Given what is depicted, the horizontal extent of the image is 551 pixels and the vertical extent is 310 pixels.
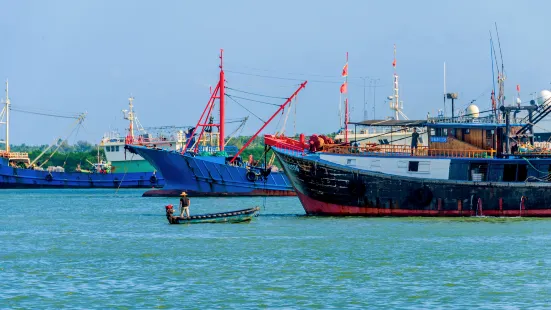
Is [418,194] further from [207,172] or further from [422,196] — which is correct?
[207,172]

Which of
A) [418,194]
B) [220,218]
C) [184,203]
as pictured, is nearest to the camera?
[184,203]

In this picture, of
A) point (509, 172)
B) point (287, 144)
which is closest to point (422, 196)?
point (509, 172)

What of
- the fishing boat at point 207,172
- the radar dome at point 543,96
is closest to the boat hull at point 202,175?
the fishing boat at point 207,172

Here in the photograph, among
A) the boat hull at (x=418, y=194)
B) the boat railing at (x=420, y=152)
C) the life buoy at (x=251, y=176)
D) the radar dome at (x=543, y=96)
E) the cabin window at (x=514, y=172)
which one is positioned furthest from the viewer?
the life buoy at (x=251, y=176)

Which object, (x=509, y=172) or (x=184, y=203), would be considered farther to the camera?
(x=509, y=172)

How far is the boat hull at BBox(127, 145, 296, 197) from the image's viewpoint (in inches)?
3329

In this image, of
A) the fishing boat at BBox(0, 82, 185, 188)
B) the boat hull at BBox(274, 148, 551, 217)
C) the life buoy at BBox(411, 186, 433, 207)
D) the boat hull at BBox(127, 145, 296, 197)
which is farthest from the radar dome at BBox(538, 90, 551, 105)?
the fishing boat at BBox(0, 82, 185, 188)

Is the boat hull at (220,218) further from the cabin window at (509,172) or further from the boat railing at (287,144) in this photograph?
the cabin window at (509,172)

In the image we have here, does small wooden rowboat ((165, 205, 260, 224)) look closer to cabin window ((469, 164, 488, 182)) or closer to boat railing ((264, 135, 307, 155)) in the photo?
boat railing ((264, 135, 307, 155))

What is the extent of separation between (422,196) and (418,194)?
0.23 meters

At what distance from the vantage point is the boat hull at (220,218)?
168 ft

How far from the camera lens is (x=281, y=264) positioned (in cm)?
3697

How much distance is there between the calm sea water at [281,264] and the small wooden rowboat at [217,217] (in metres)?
0.46

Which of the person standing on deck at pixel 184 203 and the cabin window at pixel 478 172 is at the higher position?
the cabin window at pixel 478 172
